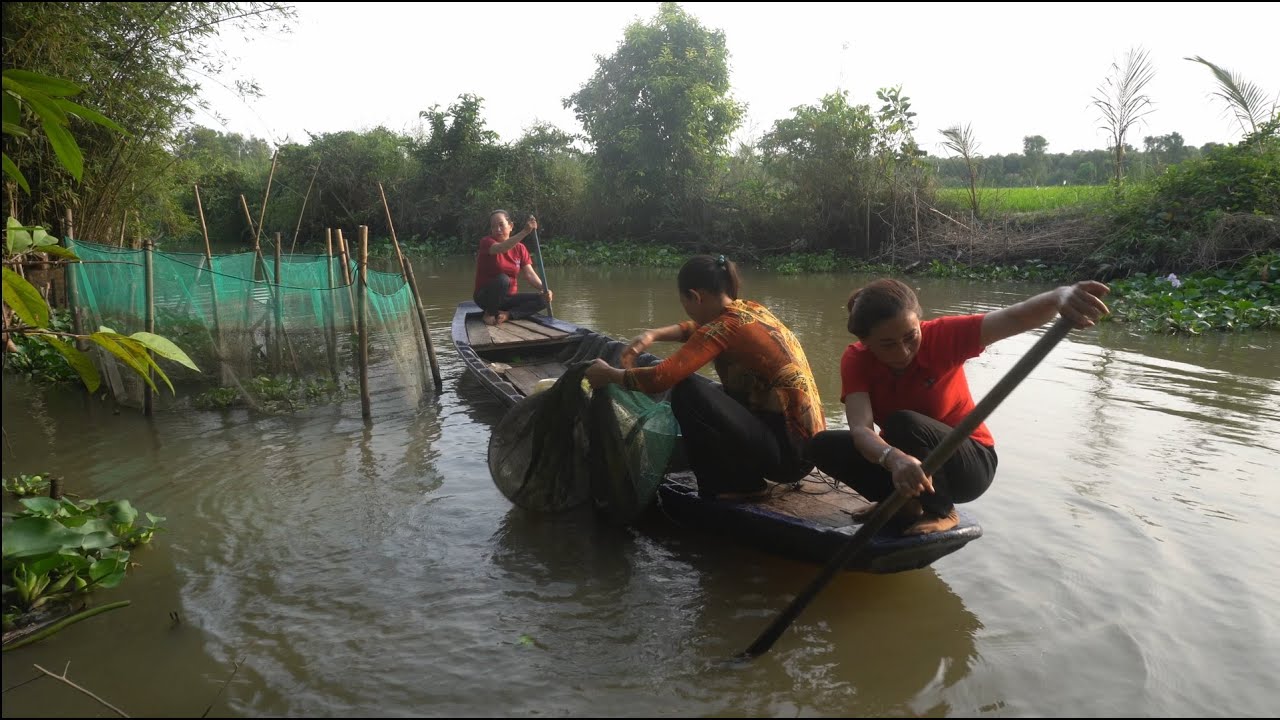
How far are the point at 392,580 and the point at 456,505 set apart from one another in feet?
2.89

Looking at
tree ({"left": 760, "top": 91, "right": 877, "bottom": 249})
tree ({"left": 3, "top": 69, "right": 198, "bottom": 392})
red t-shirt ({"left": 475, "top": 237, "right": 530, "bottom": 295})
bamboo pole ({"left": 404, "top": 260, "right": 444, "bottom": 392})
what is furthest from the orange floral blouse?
tree ({"left": 760, "top": 91, "right": 877, "bottom": 249})

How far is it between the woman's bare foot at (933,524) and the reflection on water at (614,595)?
40cm

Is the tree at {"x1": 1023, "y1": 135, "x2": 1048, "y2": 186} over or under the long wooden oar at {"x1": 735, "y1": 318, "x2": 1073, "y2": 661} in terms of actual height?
over

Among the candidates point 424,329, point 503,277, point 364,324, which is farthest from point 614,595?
point 503,277

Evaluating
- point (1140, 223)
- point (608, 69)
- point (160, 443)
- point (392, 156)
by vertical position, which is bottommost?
point (160, 443)

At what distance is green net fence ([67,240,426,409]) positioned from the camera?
212 inches

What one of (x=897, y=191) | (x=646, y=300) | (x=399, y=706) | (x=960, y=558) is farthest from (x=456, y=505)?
(x=897, y=191)

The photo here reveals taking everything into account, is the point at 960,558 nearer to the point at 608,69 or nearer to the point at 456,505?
the point at 456,505

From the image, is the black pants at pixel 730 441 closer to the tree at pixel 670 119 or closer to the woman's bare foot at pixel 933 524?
the woman's bare foot at pixel 933 524

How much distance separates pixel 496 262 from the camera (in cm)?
762

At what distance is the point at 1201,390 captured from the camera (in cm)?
610

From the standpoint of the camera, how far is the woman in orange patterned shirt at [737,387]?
123 inches

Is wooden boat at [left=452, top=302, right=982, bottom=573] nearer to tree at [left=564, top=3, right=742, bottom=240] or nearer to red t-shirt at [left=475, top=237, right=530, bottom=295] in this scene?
red t-shirt at [left=475, top=237, right=530, bottom=295]

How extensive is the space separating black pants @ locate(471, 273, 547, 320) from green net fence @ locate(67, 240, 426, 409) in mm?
1714
